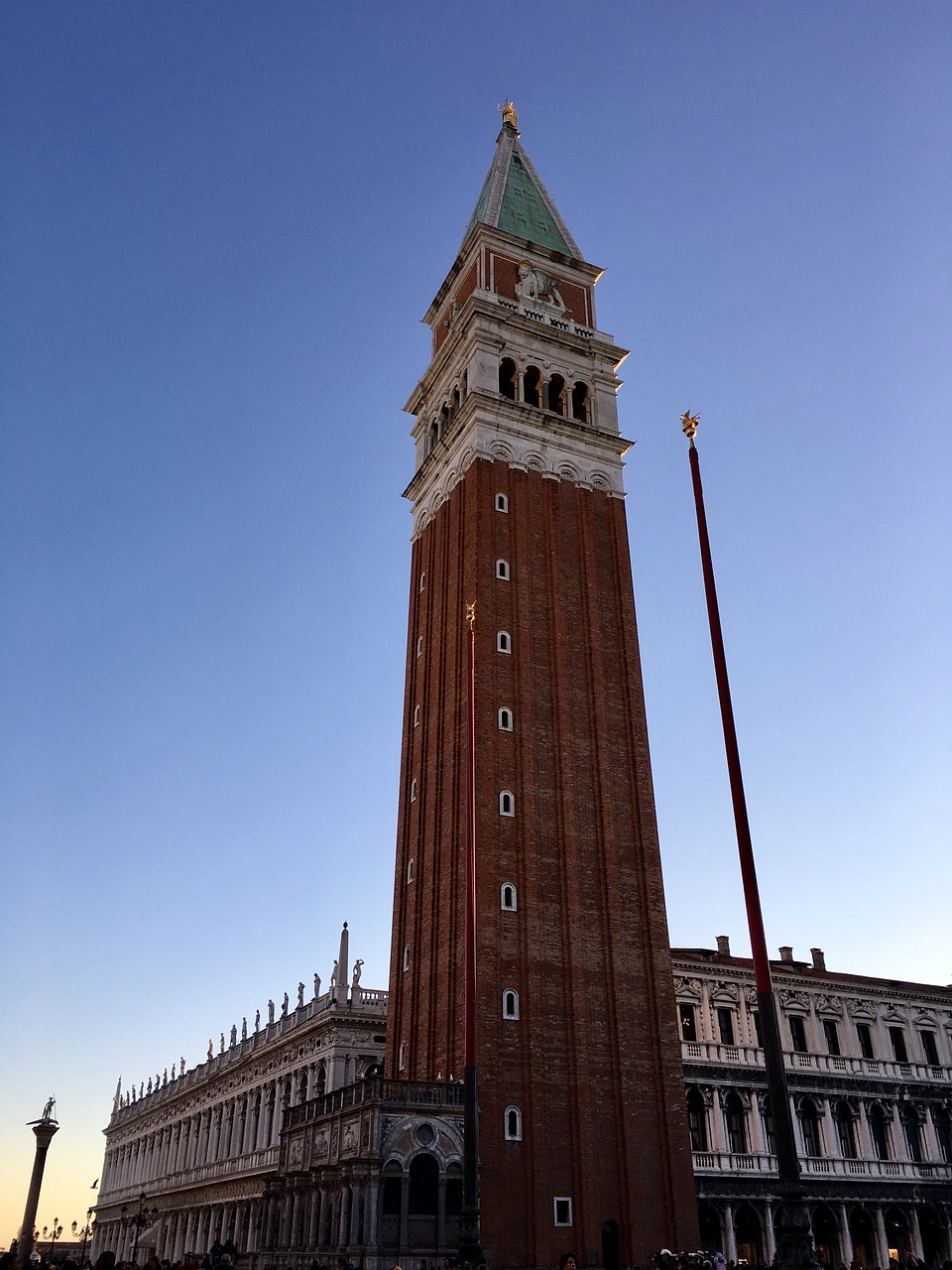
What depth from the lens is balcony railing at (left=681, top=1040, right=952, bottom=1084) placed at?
172 ft

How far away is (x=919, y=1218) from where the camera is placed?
181ft

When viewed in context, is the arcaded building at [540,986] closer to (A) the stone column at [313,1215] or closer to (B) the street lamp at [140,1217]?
(A) the stone column at [313,1215]

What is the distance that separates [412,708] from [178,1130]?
6026 cm

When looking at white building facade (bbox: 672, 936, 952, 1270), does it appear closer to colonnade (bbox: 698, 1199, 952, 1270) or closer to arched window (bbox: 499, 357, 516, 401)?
colonnade (bbox: 698, 1199, 952, 1270)

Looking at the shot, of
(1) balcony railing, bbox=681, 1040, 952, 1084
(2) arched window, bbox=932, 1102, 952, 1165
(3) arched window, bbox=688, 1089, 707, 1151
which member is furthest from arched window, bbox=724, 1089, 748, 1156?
(2) arched window, bbox=932, 1102, 952, 1165

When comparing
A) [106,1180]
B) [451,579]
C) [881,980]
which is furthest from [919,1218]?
[106,1180]

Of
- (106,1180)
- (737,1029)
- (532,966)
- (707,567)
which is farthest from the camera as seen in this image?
(106,1180)

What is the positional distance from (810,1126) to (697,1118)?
6946 millimetres

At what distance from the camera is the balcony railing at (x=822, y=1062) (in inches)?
2061

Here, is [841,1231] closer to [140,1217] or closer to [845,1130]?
[845,1130]

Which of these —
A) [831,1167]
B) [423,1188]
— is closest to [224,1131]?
[831,1167]

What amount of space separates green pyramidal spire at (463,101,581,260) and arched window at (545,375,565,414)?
894cm

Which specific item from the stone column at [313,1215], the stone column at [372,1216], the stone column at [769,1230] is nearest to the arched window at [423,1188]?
the stone column at [372,1216]

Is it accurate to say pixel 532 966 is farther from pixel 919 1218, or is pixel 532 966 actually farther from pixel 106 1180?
pixel 106 1180
